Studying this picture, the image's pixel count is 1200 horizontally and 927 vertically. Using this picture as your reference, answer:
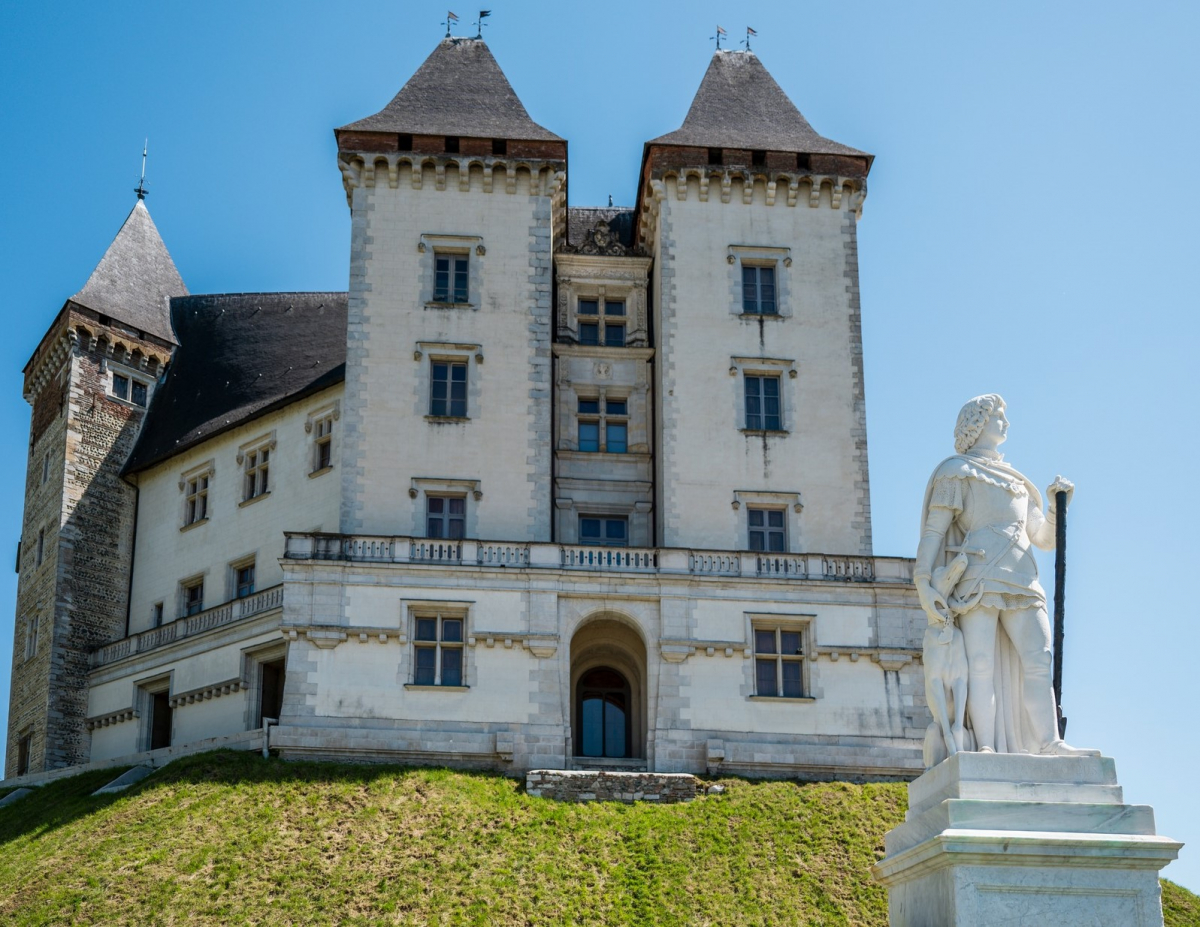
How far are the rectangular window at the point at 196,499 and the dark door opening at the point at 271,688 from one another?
753 centimetres

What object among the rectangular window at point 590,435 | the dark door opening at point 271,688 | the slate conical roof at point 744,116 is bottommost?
the dark door opening at point 271,688

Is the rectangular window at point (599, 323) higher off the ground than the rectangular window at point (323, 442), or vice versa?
the rectangular window at point (599, 323)

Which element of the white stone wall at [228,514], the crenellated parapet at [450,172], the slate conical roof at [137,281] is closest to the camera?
the crenellated parapet at [450,172]

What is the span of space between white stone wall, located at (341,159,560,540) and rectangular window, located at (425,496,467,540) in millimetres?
266

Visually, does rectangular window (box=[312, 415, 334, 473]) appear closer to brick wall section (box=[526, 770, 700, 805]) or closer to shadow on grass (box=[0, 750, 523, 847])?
shadow on grass (box=[0, 750, 523, 847])

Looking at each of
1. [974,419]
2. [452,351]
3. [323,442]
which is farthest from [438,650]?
[974,419]

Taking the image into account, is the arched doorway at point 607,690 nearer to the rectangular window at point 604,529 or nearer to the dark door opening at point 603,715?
the dark door opening at point 603,715

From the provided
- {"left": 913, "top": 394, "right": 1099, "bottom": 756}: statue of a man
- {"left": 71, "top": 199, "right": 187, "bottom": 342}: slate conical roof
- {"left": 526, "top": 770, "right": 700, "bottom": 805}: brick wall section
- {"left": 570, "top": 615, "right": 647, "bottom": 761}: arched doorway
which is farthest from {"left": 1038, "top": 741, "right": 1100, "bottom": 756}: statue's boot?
{"left": 71, "top": 199, "right": 187, "bottom": 342}: slate conical roof

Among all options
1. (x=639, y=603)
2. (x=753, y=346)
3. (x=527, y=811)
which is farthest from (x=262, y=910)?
(x=753, y=346)

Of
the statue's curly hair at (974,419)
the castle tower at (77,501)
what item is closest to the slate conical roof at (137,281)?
the castle tower at (77,501)

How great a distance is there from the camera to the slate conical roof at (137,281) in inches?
2179

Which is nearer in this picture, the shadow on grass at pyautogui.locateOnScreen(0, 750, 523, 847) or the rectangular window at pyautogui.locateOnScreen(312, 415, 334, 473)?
the shadow on grass at pyautogui.locateOnScreen(0, 750, 523, 847)

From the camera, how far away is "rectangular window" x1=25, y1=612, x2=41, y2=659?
171ft

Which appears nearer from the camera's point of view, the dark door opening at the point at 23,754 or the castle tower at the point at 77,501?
the castle tower at the point at 77,501
